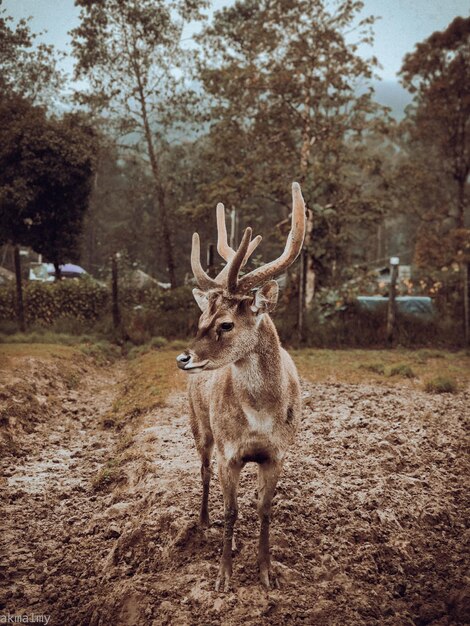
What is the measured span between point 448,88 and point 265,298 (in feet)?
75.1

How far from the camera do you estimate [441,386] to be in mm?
8352

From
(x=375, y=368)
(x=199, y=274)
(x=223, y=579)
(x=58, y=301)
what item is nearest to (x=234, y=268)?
(x=199, y=274)

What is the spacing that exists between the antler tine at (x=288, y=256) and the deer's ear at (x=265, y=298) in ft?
0.30

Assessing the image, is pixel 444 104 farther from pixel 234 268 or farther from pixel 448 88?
pixel 234 268

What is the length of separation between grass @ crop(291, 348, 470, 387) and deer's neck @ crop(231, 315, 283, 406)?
5993 millimetres

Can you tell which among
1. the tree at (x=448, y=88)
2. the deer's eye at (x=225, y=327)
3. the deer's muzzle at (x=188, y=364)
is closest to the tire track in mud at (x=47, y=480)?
the deer's muzzle at (x=188, y=364)

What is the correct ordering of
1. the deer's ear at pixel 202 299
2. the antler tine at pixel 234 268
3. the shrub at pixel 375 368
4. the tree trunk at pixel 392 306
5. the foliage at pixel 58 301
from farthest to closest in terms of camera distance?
the foliage at pixel 58 301, the tree trunk at pixel 392 306, the shrub at pixel 375 368, the deer's ear at pixel 202 299, the antler tine at pixel 234 268

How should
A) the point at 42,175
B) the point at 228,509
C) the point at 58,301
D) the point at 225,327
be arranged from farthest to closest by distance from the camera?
the point at 42,175 < the point at 58,301 < the point at 228,509 < the point at 225,327

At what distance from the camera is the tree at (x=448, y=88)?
70.8 feet

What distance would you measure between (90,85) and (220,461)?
20393mm

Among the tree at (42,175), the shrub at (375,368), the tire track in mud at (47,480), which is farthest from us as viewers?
the tree at (42,175)

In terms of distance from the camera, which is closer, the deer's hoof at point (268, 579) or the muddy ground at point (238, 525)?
the muddy ground at point (238, 525)

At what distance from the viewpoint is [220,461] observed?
11.2 feet

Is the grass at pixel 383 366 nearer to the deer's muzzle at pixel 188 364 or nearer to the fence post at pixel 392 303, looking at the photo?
the fence post at pixel 392 303
